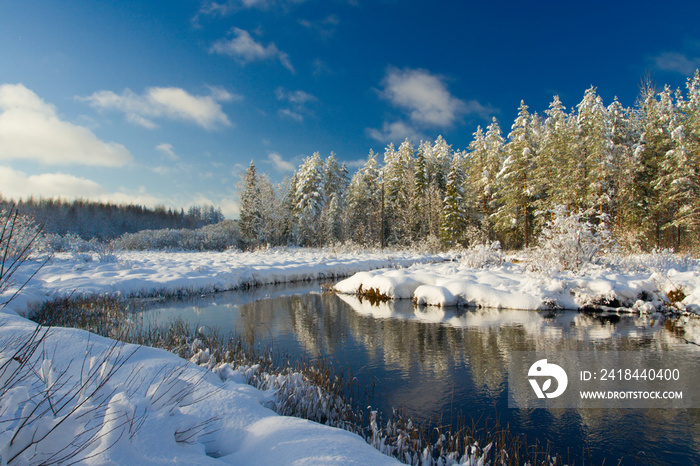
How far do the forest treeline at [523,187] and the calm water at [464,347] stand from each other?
753 cm

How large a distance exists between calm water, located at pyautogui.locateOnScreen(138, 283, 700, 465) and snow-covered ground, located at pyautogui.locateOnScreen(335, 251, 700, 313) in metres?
0.78

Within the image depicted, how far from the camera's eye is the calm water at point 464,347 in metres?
4.45

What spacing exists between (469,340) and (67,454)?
7833 millimetres

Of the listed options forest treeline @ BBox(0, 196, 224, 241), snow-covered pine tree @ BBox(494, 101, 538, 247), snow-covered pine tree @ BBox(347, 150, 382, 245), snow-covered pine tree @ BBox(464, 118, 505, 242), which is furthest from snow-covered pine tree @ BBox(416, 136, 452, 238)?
forest treeline @ BBox(0, 196, 224, 241)

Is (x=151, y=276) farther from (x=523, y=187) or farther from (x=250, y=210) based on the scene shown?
(x=523, y=187)

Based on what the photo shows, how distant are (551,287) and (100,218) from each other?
92.3m

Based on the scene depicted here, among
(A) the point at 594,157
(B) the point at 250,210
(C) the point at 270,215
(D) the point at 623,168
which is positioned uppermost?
(A) the point at 594,157

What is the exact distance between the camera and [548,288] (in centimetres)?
1207

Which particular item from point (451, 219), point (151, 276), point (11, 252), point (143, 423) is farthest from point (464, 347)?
point (451, 219)

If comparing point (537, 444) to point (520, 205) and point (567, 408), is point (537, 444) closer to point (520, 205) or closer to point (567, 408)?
point (567, 408)

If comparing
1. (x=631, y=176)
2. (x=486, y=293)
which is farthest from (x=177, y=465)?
(x=631, y=176)

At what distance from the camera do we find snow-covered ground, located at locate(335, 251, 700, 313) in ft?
37.4

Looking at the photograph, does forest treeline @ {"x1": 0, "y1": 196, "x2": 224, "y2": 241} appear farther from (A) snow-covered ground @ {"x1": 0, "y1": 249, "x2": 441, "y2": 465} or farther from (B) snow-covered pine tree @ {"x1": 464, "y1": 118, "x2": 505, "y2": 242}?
(A) snow-covered ground @ {"x1": 0, "y1": 249, "x2": 441, "y2": 465}

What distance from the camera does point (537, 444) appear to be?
4262 mm
